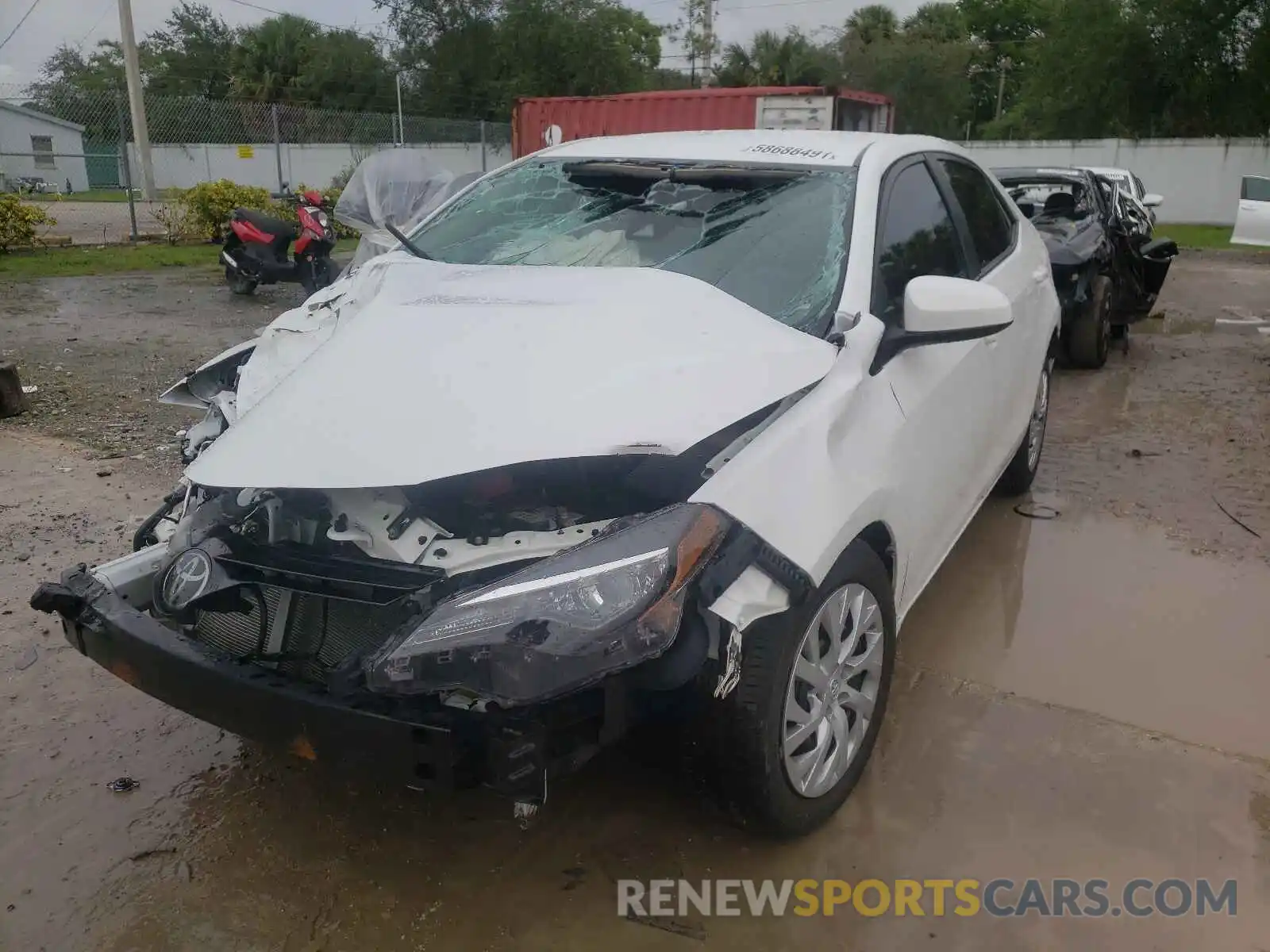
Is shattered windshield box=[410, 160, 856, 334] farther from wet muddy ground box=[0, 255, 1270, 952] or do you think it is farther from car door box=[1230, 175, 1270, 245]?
car door box=[1230, 175, 1270, 245]

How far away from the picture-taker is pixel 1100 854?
2.45 meters

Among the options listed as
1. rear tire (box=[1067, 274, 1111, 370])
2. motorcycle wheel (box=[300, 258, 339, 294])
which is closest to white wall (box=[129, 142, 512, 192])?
motorcycle wheel (box=[300, 258, 339, 294])

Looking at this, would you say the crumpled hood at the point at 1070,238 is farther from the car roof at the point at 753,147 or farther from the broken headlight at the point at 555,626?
the broken headlight at the point at 555,626

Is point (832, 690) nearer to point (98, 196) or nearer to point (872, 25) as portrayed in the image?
point (98, 196)

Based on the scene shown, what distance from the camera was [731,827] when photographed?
2486mm

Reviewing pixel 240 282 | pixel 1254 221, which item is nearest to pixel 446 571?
pixel 240 282

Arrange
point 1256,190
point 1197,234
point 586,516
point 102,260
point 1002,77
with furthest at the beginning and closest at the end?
point 1002,77 → point 1197,234 → point 1256,190 → point 102,260 → point 586,516

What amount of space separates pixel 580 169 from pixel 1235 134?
33.6 meters

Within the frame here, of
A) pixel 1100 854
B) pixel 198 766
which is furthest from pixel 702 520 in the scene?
pixel 198 766

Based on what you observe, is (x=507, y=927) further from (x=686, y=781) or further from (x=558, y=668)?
(x=558, y=668)

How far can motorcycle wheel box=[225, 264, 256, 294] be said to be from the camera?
10.7 meters

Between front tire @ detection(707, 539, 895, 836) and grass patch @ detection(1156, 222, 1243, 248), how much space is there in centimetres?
1952

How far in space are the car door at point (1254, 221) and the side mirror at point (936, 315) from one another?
1657cm

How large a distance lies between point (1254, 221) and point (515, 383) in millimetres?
17861
